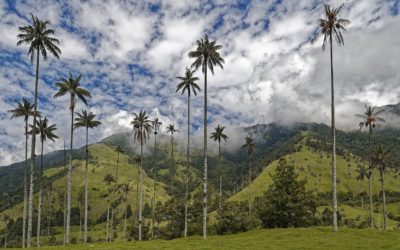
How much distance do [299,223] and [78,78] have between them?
180 ft

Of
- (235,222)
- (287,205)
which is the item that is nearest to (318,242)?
(287,205)

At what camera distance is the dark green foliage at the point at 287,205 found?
3267 inches

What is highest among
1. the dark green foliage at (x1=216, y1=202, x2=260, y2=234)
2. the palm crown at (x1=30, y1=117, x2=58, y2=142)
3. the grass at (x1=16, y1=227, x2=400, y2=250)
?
the palm crown at (x1=30, y1=117, x2=58, y2=142)

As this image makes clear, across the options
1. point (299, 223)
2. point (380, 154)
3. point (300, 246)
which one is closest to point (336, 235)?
point (300, 246)

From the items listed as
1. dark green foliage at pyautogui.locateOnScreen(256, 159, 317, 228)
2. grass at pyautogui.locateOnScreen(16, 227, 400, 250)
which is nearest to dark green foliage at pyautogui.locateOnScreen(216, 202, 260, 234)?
dark green foliage at pyautogui.locateOnScreen(256, 159, 317, 228)

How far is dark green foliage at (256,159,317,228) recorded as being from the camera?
83.0m

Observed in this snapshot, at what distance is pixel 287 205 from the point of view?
81.7 meters

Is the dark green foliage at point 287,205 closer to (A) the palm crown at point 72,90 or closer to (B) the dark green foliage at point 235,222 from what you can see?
(B) the dark green foliage at point 235,222

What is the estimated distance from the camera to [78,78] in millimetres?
67750

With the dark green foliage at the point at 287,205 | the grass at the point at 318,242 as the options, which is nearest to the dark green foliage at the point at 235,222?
the dark green foliage at the point at 287,205

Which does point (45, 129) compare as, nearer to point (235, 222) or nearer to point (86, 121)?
point (86, 121)

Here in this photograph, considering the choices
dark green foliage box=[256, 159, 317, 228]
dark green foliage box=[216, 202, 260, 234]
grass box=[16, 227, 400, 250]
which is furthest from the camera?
dark green foliage box=[216, 202, 260, 234]

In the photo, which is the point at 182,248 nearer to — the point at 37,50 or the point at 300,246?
the point at 300,246

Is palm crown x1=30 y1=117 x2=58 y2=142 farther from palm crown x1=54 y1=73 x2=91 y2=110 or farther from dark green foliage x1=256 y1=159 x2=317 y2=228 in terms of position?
dark green foliage x1=256 y1=159 x2=317 y2=228
